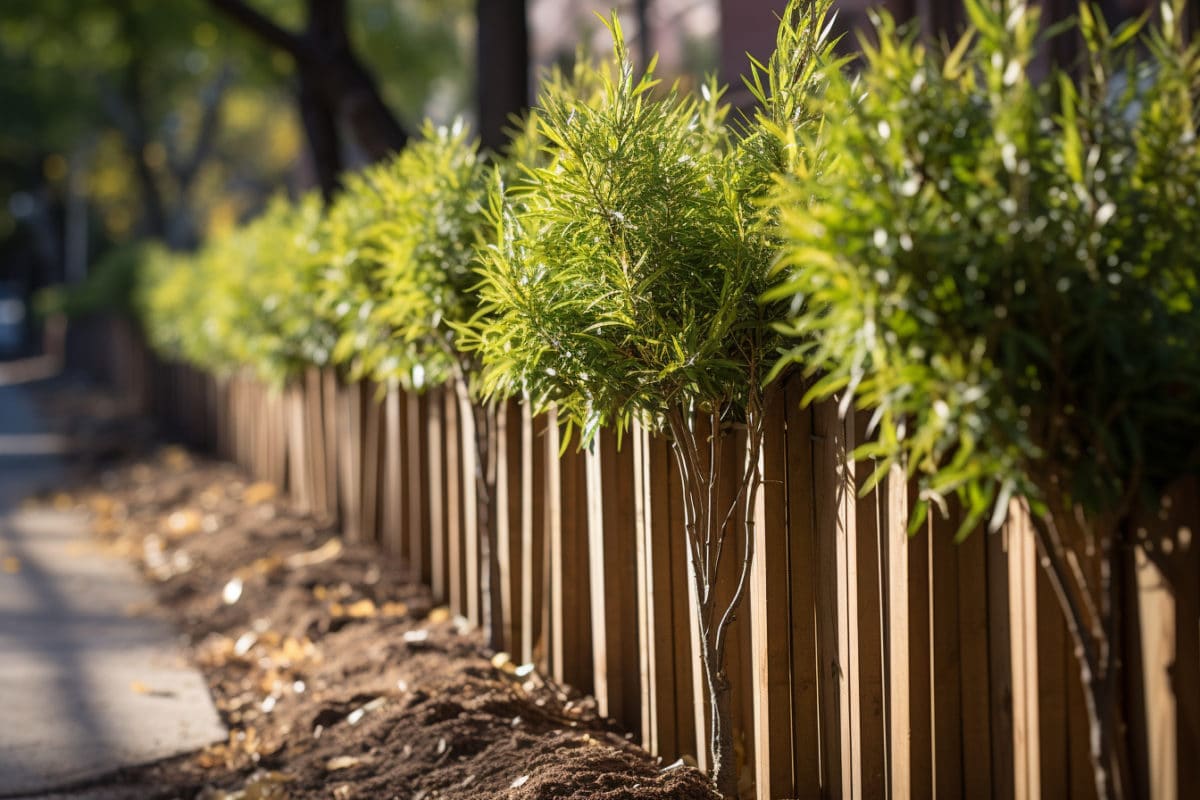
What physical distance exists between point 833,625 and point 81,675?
4.15 m

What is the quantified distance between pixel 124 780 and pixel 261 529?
4.05 m

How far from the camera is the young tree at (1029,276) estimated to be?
7.68 ft

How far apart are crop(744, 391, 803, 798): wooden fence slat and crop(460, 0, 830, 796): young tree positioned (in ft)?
0.23

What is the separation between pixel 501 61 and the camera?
8.13 m

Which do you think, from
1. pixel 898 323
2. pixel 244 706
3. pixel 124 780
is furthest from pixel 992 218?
pixel 244 706

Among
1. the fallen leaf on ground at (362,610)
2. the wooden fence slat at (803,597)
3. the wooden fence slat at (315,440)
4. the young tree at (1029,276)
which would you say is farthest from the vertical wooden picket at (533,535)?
the wooden fence slat at (315,440)

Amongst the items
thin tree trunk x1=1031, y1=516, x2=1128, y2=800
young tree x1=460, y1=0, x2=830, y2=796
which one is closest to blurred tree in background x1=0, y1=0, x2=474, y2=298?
young tree x1=460, y1=0, x2=830, y2=796

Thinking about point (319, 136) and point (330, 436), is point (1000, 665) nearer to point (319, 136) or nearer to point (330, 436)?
point (330, 436)

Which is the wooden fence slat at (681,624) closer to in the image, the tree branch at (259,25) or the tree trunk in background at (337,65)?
the tree trunk in background at (337,65)

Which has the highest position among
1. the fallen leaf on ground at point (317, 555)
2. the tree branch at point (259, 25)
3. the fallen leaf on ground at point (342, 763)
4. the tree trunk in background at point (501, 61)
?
the tree branch at point (259, 25)

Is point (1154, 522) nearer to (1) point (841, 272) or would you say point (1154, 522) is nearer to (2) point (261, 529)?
(1) point (841, 272)

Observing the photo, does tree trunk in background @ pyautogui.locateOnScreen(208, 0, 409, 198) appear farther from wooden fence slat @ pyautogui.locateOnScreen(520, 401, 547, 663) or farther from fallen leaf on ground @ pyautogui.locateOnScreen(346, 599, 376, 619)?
wooden fence slat @ pyautogui.locateOnScreen(520, 401, 547, 663)

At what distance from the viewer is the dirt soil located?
4.09 meters

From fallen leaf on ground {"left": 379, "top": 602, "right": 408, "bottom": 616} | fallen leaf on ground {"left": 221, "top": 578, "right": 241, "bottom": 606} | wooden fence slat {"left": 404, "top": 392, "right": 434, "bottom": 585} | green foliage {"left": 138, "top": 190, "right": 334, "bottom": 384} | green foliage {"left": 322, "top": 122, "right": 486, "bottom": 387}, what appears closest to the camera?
green foliage {"left": 322, "top": 122, "right": 486, "bottom": 387}
